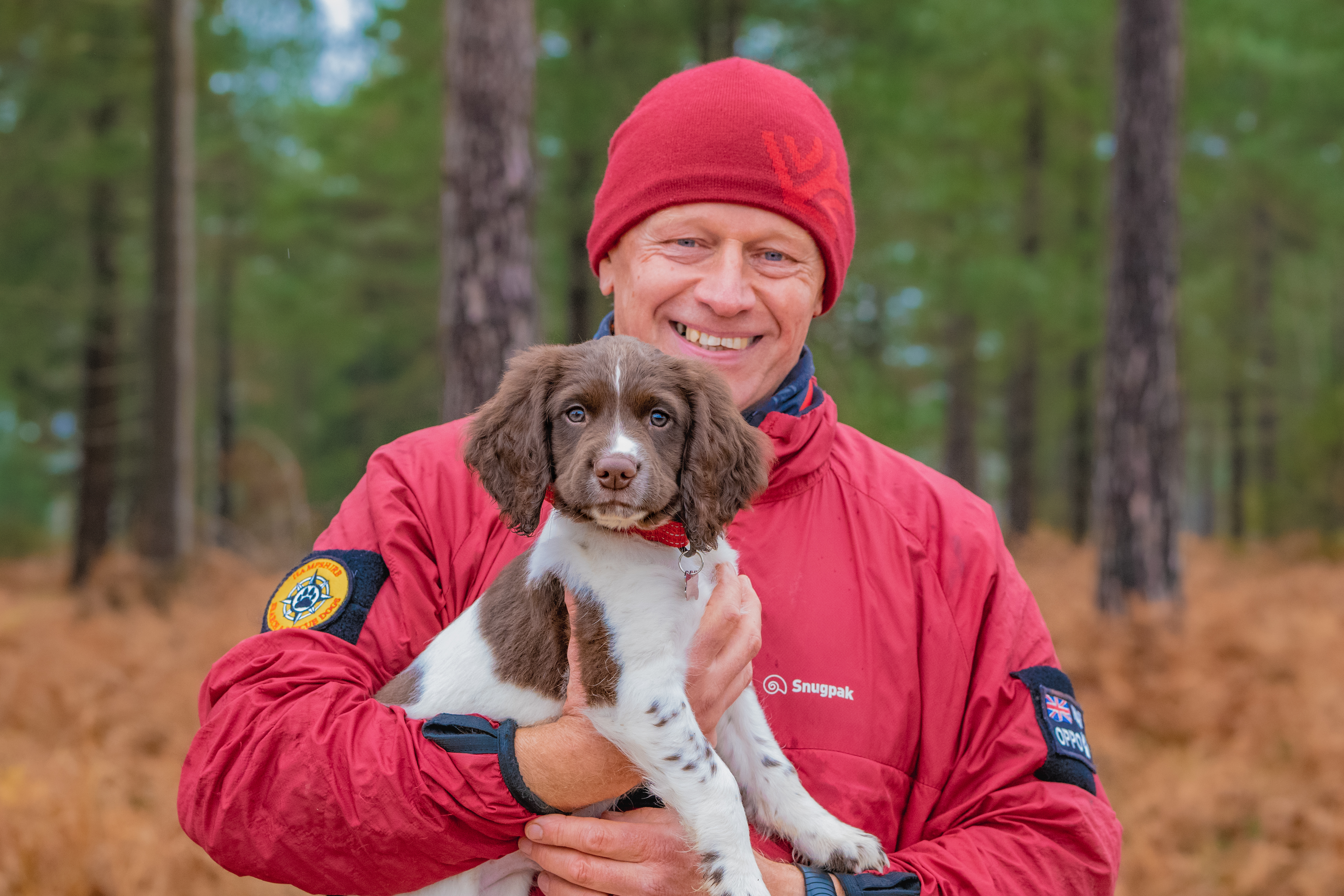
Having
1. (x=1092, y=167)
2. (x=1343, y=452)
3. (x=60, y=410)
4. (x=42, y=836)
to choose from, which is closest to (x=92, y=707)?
(x=42, y=836)

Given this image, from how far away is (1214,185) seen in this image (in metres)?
19.6

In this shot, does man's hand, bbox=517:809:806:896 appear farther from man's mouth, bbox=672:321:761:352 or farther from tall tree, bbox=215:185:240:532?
tall tree, bbox=215:185:240:532

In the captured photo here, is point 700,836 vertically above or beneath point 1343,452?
above

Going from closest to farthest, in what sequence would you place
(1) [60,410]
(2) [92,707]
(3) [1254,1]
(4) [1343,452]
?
(2) [92,707]
(3) [1254,1]
(4) [1343,452]
(1) [60,410]

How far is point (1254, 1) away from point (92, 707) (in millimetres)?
20277

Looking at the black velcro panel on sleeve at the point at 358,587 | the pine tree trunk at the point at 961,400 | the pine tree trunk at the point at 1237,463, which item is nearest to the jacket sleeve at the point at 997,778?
the black velcro panel on sleeve at the point at 358,587

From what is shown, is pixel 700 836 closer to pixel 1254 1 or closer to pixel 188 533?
pixel 188 533

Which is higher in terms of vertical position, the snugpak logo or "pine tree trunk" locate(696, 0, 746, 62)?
"pine tree trunk" locate(696, 0, 746, 62)

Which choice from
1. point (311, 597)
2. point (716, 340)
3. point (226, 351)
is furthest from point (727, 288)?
point (226, 351)

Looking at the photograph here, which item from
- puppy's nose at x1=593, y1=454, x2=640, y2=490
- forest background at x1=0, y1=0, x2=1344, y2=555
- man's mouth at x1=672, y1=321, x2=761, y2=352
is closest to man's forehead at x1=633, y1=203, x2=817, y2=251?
man's mouth at x1=672, y1=321, x2=761, y2=352

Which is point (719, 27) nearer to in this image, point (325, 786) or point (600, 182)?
point (600, 182)

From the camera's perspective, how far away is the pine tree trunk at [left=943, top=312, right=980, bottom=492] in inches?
846

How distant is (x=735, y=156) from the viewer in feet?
9.09

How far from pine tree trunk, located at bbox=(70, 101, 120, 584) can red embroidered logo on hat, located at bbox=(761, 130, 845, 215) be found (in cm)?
1751
